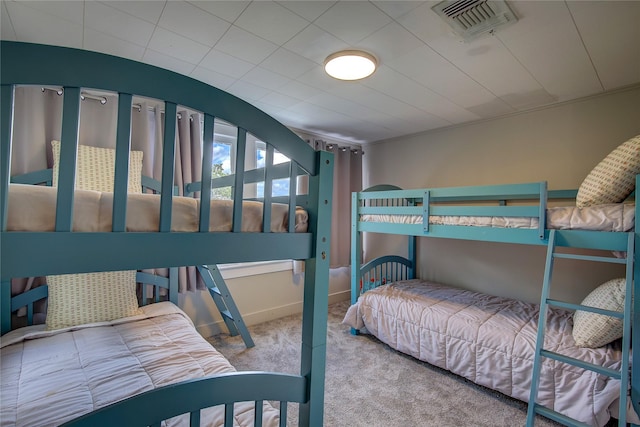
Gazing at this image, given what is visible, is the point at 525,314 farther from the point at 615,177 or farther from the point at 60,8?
the point at 60,8

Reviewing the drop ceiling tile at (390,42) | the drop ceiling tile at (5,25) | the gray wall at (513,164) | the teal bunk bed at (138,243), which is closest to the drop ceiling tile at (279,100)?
the drop ceiling tile at (390,42)

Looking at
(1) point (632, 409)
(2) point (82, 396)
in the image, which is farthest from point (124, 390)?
(1) point (632, 409)

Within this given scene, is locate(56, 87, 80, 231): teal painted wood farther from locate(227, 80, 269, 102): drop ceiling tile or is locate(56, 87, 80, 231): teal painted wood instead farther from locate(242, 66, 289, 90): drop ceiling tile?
locate(227, 80, 269, 102): drop ceiling tile

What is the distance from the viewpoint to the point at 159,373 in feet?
4.53

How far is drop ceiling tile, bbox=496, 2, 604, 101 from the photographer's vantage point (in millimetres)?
1395

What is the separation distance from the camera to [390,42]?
5.36 feet

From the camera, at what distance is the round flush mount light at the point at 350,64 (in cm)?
173

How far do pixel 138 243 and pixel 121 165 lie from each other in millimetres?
201

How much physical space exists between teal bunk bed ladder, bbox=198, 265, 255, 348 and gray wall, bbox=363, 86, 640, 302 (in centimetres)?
219

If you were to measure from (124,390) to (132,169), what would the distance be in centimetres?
163

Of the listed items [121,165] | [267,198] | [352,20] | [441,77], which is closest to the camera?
[121,165]

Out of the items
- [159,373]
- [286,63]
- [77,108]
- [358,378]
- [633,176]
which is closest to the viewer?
[77,108]

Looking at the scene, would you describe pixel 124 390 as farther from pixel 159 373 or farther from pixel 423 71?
pixel 423 71

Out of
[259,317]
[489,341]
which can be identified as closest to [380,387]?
[489,341]
